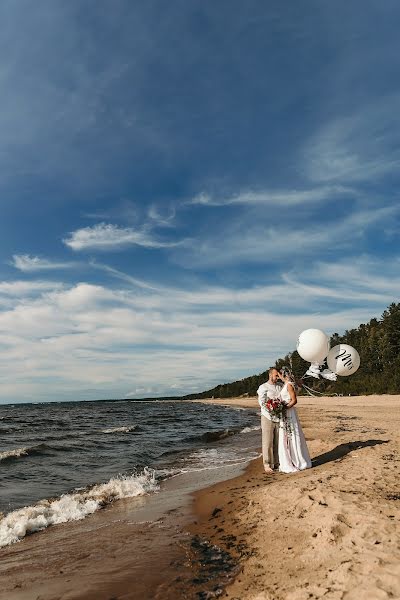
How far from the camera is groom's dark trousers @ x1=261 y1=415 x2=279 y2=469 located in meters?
10.4

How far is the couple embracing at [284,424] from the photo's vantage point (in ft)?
32.7

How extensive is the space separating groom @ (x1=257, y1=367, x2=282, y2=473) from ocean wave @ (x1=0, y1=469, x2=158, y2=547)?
3215 mm

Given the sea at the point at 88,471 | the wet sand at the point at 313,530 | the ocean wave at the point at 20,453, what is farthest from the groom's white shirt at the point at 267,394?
the ocean wave at the point at 20,453

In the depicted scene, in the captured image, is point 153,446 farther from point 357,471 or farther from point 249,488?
point 357,471

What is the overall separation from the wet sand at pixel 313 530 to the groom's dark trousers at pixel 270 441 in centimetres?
70

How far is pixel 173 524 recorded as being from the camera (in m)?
7.36

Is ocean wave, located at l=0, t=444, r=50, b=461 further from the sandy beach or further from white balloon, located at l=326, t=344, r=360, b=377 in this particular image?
white balloon, located at l=326, t=344, r=360, b=377

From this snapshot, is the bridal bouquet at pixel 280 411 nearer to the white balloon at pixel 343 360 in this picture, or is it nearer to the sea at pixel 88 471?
the white balloon at pixel 343 360

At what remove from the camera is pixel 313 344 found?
1034 cm

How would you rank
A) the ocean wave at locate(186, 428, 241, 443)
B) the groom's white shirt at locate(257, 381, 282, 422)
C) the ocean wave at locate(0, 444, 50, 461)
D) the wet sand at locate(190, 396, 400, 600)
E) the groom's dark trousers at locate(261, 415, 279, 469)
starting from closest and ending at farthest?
1. the wet sand at locate(190, 396, 400, 600)
2. the groom's white shirt at locate(257, 381, 282, 422)
3. the groom's dark trousers at locate(261, 415, 279, 469)
4. the ocean wave at locate(0, 444, 50, 461)
5. the ocean wave at locate(186, 428, 241, 443)

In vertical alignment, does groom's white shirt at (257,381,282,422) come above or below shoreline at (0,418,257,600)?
above

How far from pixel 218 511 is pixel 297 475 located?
8.21 ft

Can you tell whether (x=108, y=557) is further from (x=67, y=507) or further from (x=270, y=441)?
(x=270, y=441)

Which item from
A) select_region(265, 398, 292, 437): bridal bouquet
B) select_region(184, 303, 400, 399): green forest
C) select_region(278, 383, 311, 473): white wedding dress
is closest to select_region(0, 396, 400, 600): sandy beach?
select_region(278, 383, 311, 473): white wedding dress
